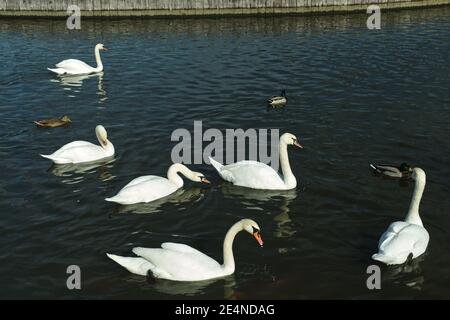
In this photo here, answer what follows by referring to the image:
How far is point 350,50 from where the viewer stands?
102 ft

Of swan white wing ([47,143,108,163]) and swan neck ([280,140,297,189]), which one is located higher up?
swan white wing ([47,143,108,163])

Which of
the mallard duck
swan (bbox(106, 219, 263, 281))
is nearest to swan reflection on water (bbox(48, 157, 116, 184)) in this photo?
the mallard duck

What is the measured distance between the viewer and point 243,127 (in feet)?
68.9

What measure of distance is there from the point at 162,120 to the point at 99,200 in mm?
6946

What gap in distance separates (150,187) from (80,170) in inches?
135

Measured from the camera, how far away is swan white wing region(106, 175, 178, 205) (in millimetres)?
14797

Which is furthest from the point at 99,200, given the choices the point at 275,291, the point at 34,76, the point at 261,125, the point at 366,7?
the point at 366,7

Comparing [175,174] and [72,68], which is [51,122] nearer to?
[175,174]

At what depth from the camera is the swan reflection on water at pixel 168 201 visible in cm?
1495

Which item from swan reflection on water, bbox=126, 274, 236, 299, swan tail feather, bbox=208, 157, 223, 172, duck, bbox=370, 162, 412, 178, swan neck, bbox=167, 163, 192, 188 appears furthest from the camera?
swan tail feather, bbox=208, 157, 223, 172

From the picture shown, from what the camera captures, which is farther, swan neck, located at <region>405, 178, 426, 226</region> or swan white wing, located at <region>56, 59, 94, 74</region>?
swan white wing, located at <region>56, 59, 94, 74</region>

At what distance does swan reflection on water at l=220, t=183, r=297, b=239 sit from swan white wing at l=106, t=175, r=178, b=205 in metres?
1.77

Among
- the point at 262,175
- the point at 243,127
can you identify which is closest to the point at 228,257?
the point at 262,175

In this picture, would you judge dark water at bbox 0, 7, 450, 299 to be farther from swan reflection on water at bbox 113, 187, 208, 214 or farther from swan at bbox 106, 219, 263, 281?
swan at bbox 106, 219, 263, 281
